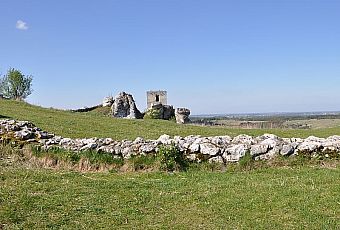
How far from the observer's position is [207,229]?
6621 mm

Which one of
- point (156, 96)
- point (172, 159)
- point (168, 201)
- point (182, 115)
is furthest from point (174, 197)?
point (156, 96)

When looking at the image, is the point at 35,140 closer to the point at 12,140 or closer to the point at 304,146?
the point at 12,140

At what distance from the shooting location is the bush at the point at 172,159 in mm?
11703

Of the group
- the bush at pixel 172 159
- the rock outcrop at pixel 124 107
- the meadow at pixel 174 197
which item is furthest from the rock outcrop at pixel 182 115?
the meadow at pixel 174 197

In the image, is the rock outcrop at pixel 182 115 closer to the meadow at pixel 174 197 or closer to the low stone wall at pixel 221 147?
the low stone wall at pixel 221 147

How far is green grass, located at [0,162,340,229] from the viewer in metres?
6.85

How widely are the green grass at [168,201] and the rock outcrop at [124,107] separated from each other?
40.2m

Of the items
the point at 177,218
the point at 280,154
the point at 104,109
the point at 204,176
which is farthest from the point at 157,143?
the point at 104,109

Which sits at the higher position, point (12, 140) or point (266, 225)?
point (12, 140)

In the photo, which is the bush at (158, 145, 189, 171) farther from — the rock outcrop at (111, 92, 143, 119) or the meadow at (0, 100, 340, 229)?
the rock outcrop at (111, 92, 143, 119)

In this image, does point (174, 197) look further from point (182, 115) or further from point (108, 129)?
point (182, 115)

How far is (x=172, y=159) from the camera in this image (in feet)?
38.7

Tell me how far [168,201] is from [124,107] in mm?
44099

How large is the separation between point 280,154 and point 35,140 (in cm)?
792
